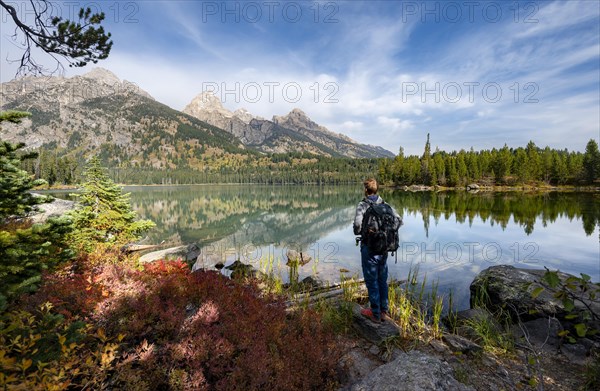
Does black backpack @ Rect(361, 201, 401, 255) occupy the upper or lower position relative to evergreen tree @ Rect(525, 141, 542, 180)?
lower

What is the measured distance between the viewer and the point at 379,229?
22.2 feet

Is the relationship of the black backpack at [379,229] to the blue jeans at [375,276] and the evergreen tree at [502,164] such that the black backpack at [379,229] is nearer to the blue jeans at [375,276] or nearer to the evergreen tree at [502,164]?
the blue jeans at [375,276]

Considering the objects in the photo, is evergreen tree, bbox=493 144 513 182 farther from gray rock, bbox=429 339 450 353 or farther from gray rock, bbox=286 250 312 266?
gray rock, bbox=429 339 450 353

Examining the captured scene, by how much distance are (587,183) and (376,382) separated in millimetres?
125704

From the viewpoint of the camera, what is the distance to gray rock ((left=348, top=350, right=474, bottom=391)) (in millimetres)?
3865

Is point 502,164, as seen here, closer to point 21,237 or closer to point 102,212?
point 102,212

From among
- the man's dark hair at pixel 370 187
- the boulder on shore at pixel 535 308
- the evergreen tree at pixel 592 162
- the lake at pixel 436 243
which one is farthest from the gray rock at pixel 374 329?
the evergreen tree at pixel 592 162

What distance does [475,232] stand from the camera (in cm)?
2784

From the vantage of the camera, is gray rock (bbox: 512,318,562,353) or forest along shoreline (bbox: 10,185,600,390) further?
gray rock (bbox: 512,318,562,353)

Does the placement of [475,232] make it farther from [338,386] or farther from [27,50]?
[27,50]

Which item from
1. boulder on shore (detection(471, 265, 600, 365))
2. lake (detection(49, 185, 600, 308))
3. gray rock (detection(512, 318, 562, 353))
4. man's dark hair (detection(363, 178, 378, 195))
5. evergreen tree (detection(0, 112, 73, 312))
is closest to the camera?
evergreen tree (detection(0, 112, 73, 312))

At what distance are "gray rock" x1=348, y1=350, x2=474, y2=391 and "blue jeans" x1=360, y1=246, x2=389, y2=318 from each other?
2.40 metres

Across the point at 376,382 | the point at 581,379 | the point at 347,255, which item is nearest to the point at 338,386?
the point at 376,382

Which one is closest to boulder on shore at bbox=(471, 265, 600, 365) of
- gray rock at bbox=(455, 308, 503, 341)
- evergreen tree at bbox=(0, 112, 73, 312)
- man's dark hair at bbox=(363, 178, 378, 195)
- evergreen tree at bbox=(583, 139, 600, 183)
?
gray rock at bbox=(455, 308, 503, 341)
